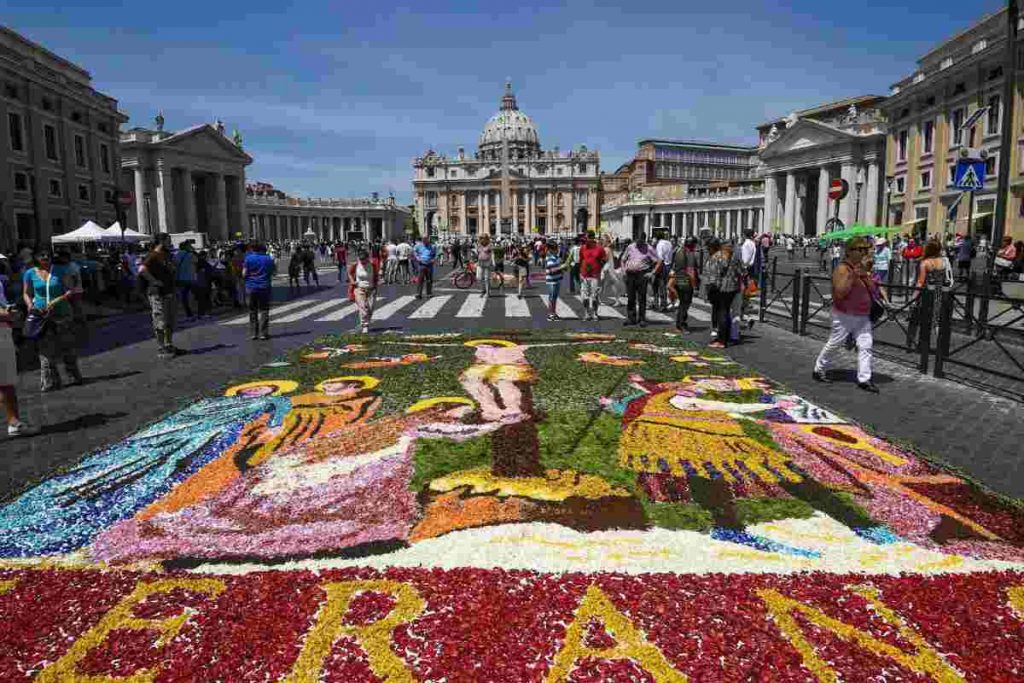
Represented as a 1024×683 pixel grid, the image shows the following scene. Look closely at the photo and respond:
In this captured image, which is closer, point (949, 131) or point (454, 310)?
point (454, 310)

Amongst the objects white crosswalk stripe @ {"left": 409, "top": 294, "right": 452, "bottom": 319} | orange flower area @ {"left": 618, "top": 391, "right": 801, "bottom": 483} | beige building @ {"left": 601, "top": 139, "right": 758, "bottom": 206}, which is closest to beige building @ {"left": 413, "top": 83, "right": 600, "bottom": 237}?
beige building @ {"left": 601, "top": 139, "right": 758, "bottom": 206}

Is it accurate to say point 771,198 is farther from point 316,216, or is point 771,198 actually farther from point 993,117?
point 316,216

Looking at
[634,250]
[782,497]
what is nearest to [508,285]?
[634,250]

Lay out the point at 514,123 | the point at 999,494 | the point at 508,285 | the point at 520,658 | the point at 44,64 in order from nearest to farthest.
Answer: the point at 520,658
the point at 999,494
the point at 508,285
the point at 44,64
the point at 514,123

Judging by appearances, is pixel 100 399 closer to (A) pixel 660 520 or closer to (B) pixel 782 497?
(A) pixel 660 520

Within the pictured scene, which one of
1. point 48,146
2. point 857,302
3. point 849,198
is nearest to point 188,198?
point 48,146

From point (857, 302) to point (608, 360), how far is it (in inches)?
115

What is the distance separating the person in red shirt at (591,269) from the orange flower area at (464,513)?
349 inches

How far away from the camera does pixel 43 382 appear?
7578mm

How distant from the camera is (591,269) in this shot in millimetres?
12641

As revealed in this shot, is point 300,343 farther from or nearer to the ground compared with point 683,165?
nearer to the ground

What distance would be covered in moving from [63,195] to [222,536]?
154 ft

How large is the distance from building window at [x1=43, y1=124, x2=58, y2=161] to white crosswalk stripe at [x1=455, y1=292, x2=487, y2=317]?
116 ft

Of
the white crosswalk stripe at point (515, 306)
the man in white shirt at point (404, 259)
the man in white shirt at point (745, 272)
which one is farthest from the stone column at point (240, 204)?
the man in white shirt at point (745, 272)
